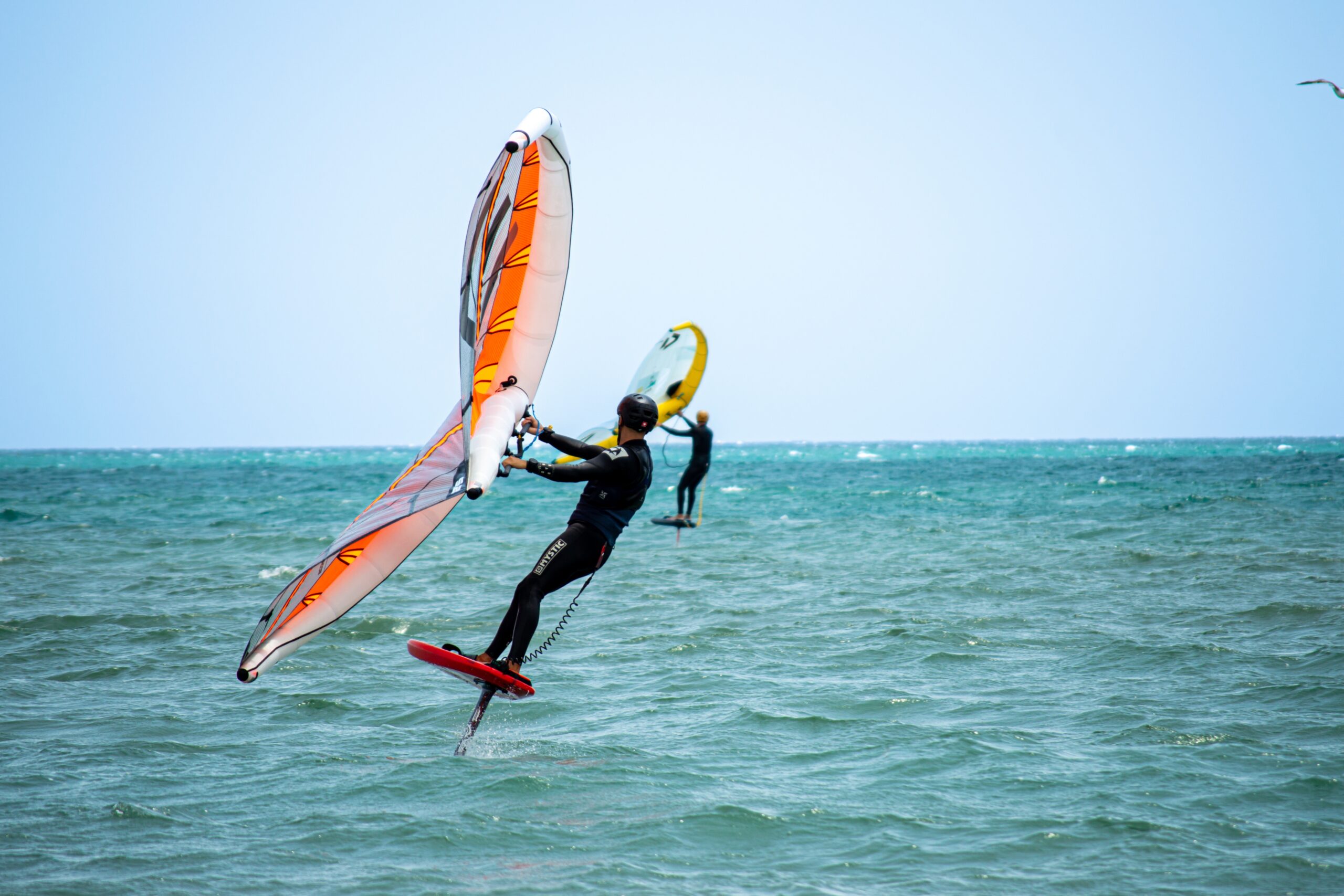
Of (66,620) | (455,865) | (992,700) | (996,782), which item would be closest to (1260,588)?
(992,700)

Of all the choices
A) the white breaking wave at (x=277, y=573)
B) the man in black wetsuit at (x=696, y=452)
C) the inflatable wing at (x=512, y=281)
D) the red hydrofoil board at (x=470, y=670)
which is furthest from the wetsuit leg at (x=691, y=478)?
the red hydrofoil board at (x=470, y=670)

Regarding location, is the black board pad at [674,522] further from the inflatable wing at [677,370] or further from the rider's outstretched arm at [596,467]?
the rider's outstretched arm at [596,467]

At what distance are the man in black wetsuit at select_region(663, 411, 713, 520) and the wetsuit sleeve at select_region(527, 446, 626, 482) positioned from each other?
9.65 meters

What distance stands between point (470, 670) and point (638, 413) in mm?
1788

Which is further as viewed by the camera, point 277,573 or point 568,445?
point 277,573

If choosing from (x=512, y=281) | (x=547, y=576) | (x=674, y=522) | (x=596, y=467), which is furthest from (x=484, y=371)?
(x=674, y=522)

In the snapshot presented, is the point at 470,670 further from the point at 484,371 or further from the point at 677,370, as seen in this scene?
the point at 677,370

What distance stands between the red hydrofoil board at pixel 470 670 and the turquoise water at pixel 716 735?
61cm

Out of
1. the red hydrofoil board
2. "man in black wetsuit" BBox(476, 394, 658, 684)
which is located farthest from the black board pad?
the red hydrofoil board

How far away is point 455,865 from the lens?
514 centimetres

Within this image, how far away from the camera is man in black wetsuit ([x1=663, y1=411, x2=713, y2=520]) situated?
56.2 feet

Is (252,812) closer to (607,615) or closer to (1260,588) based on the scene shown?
(607,615)

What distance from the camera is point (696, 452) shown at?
61.6ft

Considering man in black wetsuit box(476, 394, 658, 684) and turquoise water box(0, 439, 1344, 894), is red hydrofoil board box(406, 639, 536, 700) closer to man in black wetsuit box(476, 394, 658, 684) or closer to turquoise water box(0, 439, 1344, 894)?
man in black wetsuit box(476, 394, 658, 684)
